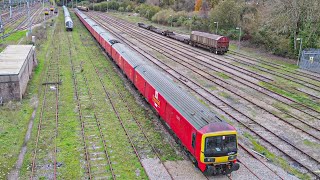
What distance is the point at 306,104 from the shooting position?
25.1 m

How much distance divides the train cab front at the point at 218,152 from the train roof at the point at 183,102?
78cm

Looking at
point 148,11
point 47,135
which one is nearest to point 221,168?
point 47,135

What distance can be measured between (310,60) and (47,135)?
105 feet

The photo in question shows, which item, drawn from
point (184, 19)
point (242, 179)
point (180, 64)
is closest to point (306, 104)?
point (242, 179)

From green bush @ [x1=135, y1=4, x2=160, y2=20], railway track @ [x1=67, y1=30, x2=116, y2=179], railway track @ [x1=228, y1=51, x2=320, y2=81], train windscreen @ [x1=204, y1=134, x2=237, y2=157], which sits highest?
green bush @ [x1=135, y1=4, x2=160, y2=20]

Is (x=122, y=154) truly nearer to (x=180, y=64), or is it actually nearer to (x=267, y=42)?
(x=180, y=64)

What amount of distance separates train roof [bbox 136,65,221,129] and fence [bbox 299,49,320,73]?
23842 mm

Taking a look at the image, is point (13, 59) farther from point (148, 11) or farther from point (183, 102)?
point (148, 11)

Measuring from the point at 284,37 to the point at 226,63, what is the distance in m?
11.6

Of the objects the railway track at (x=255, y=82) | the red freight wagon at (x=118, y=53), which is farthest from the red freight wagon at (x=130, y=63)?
the railway track at (x=255, y=82)

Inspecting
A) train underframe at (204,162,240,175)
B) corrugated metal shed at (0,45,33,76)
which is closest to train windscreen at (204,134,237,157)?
train underframe at (204,162,240,175)

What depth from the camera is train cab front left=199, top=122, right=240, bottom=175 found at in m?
13.4

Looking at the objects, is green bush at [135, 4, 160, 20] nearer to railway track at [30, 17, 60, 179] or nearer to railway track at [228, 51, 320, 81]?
railway track at [228, 51, 320, 81]

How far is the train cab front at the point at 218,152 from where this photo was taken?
13.4 m
